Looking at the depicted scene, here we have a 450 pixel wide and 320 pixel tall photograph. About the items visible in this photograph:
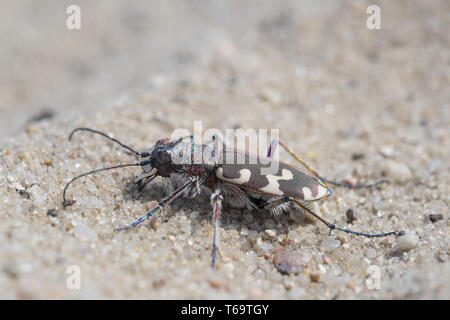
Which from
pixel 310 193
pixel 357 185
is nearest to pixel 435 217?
pixel 357 185

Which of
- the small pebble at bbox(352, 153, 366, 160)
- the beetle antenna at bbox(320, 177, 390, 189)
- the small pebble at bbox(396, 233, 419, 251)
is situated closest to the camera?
the small pebble at bbox(396, 233, 419, 251)

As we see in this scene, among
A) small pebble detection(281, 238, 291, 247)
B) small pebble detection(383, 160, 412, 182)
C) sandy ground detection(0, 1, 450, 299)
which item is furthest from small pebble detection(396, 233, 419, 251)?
small pebble detection(383, 160, 412, 182)

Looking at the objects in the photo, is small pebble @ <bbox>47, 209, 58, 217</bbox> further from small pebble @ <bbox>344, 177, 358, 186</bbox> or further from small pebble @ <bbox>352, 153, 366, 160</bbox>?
small pebble @ <bbox>352, 153, 366, 160</bbox>

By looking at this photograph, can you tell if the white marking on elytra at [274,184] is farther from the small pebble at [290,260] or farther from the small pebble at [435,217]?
the small pebble at [435,217]

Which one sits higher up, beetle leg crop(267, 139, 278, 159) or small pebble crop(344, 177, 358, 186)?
beetle leg crop(267, 139, 278, 159)

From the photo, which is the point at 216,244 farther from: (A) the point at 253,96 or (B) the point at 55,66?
(B) the point at 55,66

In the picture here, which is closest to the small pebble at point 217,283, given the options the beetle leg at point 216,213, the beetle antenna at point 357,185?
the beetle leg at point 216,213
